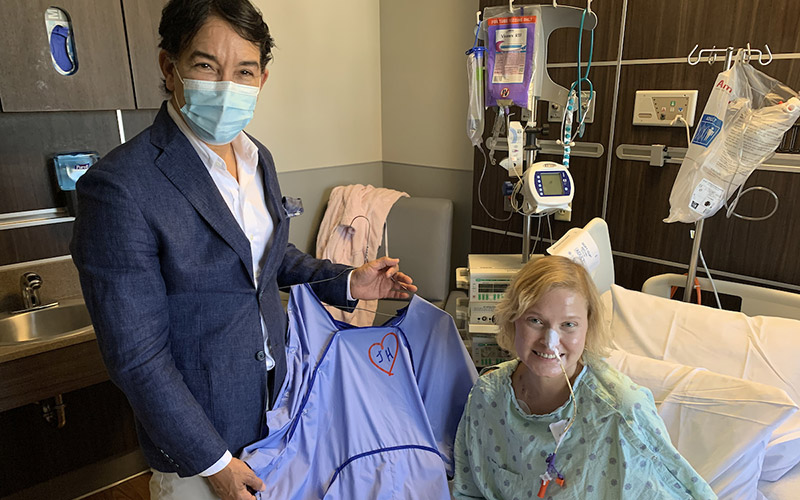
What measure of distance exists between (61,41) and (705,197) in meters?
2.26

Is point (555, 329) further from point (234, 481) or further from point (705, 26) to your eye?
point (705, 26)

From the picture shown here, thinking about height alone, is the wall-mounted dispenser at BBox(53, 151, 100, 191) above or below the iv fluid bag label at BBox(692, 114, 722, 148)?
below

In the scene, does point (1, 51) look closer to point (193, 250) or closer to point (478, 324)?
point (193, 250)

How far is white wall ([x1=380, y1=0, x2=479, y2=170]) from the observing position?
288cm

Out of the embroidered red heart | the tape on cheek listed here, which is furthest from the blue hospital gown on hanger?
the tape on cheek

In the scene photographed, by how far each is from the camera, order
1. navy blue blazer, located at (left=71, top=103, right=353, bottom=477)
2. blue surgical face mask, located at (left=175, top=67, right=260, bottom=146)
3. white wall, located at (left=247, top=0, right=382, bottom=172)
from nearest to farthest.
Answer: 1. navy blue blazer, located at (left=71, top=103, right=353, bottom=477)
2. blue surgical face mask, located at (left=175, top=67, right=260, bottom=146)
3. white wall, located at (left=247, top=0, right=382, bottom=172)

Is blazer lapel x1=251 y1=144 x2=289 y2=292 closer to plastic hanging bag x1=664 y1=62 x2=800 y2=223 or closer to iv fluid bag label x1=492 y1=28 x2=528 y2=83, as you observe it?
iv fluid bag label x1=492 y1=28 x2=528 y2=83

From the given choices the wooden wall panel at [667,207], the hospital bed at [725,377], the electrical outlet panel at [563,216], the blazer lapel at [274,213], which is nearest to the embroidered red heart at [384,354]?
the blazer lapel at [274,213]

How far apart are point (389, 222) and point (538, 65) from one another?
141 cm

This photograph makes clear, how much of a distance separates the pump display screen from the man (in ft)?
2.78

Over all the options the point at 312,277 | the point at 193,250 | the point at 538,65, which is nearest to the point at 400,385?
the point at 312,277

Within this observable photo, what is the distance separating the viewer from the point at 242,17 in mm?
1050

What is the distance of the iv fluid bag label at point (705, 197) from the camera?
164cm

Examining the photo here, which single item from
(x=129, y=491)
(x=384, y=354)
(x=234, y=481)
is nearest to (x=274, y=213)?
(x=384, y=354)
